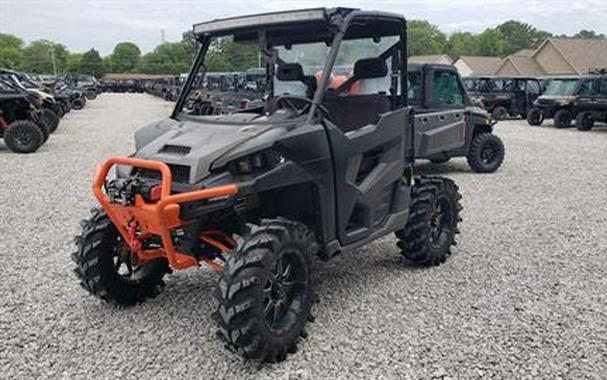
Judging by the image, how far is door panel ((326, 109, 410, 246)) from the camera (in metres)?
4.15

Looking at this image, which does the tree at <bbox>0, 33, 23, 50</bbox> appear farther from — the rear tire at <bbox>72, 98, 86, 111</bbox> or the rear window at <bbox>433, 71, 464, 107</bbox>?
the rear window at <bbox>433, 71, 464, 107</bbox>

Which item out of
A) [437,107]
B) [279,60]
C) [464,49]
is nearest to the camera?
[279,60]

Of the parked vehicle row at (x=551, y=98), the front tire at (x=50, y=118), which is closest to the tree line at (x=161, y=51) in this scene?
the parked vehicle row at (x=551, y=98)

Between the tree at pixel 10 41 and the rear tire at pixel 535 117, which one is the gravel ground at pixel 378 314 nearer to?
the rear tire at pixel 535 117

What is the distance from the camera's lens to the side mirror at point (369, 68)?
14.5 feet

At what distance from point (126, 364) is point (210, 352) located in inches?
19.8

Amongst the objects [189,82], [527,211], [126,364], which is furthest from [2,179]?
[527,211]

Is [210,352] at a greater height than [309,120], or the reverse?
[309,120]

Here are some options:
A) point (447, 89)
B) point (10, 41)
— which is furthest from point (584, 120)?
point (10, 41)

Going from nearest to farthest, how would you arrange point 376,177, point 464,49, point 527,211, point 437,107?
1. point 376,177
2. point 527,211
3. point 437,107
4. point 464,49

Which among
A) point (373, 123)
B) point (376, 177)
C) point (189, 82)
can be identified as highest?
point (189, 82)

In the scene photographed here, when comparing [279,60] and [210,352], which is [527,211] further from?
[210,352]

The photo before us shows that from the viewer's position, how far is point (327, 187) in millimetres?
4020

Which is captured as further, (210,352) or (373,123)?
(373,123)
